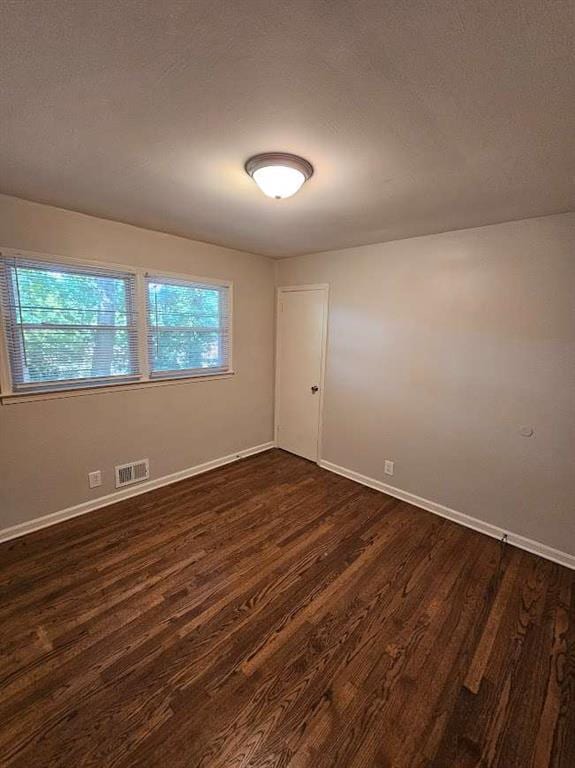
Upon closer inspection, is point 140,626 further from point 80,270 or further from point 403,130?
point 403,130

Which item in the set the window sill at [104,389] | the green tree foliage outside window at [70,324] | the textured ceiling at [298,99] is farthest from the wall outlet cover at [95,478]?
the textured ceiling at [298,99]

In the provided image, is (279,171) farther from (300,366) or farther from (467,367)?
(300,366)

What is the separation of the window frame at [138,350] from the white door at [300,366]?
711 mm

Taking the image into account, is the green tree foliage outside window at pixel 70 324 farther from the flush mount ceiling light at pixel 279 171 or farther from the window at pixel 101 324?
the flush mount ceiling light at pixel 279 171

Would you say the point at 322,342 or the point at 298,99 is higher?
the point at 298,99

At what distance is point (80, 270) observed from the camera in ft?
8.22

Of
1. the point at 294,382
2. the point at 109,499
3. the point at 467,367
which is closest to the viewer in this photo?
the point at 467,367

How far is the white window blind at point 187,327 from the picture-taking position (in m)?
2.99

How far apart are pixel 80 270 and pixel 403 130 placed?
2393 millimetres

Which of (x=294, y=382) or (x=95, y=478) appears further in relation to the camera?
(x=294, y=382)

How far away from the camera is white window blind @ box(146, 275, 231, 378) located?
2.99 metres

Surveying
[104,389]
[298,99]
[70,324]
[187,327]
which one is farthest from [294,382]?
[298,99]

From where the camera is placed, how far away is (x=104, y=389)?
2.74 metres

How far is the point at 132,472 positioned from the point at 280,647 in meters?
2.02
